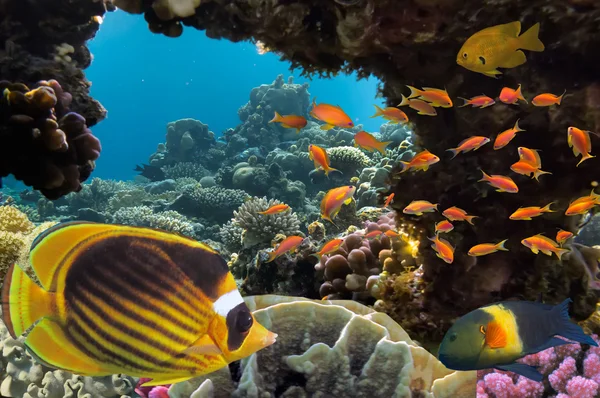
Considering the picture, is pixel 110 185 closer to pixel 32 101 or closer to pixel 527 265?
pixel 32 101

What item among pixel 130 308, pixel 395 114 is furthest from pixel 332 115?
pixel 130 308

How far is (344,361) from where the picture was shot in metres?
2.33

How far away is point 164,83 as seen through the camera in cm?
12212

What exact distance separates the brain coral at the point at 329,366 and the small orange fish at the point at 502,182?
4.90 feet

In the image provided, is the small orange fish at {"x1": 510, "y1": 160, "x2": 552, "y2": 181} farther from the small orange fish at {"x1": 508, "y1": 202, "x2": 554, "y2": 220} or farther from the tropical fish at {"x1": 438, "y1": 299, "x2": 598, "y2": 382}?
the tropical fish at {"x1": 438, "y1": 299, "x2": 598, "y2": 382}

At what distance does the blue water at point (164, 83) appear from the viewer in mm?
109250

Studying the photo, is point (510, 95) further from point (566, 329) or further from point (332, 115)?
point (566, 329)

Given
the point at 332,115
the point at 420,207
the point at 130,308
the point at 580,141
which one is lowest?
the point at 130,308

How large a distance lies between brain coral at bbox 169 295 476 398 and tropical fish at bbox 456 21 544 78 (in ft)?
6.48

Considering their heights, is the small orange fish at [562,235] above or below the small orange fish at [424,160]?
below

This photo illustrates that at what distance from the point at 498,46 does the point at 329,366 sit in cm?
240

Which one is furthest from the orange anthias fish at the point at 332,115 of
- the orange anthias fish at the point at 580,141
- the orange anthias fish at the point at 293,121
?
the orange anthias fish at the point at 580,141

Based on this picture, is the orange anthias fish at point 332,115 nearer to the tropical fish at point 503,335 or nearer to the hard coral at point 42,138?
the hard coral at point 42,138

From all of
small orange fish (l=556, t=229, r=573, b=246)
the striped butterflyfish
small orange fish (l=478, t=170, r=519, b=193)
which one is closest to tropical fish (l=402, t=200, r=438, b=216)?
small orange fish (l=478, t=170, r=519, b=193)
